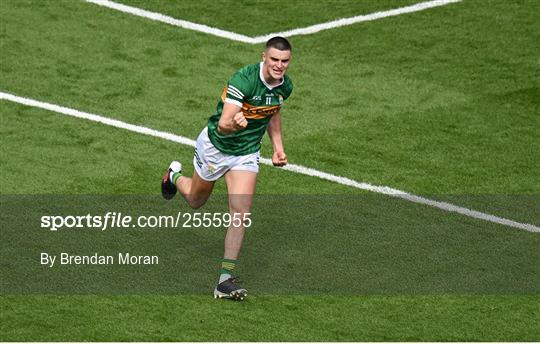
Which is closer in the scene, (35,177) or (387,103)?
(35,177)

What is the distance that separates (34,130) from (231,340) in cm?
594

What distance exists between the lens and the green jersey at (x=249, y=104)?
43.7 feet

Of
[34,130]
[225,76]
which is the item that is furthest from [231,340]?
[225,76]

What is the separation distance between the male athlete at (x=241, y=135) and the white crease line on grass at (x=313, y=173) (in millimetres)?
2860

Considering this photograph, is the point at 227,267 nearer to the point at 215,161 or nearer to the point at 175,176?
the point at 215,161

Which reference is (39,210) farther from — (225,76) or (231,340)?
(225,76)

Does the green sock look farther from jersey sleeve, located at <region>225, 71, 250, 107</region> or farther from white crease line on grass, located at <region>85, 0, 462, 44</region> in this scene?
white crease line on grass, located at <region>85, 0, 462, 44</region>

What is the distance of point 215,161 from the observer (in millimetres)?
13844

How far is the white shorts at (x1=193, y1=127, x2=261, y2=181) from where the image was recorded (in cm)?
1371

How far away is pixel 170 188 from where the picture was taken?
50.1 ft

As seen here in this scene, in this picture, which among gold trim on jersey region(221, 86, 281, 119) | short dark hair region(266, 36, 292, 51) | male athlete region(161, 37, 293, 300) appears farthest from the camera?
gold trim on jersey region(221, 86, 281, 119)

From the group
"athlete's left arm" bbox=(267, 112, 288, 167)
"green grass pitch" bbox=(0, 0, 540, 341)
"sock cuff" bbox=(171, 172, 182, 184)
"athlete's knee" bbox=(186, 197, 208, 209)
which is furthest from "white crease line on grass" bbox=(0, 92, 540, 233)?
"athlete's left arm" bbox=(267, 112, 288, 167)

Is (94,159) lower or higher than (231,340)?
higher

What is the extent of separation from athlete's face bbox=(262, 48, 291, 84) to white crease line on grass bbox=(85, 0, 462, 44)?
727 cm
